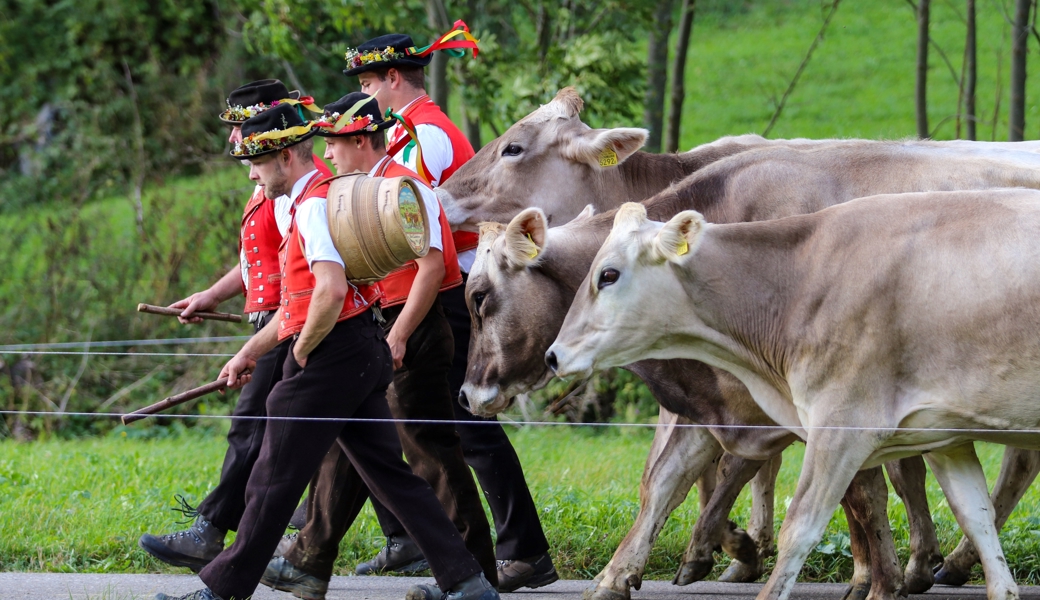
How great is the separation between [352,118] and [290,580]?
185 cm

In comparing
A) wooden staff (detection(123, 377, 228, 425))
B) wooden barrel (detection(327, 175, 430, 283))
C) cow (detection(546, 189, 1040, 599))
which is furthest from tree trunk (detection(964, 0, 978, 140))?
wooden staff (detection(123, 377, 228, 425))

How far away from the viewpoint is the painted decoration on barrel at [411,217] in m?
4.50

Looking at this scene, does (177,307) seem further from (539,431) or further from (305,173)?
(539,431)

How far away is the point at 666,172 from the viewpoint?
6160 millimetres

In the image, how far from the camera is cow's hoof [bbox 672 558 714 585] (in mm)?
5461

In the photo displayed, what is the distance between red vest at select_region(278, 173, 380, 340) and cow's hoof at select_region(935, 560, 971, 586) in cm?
293

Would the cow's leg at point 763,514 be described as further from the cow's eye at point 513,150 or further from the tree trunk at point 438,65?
the tree trunk at point 438,65

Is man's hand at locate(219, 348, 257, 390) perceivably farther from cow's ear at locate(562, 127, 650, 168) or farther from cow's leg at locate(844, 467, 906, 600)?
cow's leg at locate(844, 467, 906, 600)

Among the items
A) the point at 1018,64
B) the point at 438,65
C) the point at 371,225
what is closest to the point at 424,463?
the point at 371,225

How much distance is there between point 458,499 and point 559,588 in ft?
2.56

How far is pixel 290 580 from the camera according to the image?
492cm

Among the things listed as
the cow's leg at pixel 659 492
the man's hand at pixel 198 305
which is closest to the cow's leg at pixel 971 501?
the cow's leg at pixel 659 492

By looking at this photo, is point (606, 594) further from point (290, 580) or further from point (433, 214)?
point (433, 214)

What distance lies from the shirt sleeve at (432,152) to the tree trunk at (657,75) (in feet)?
16.9
